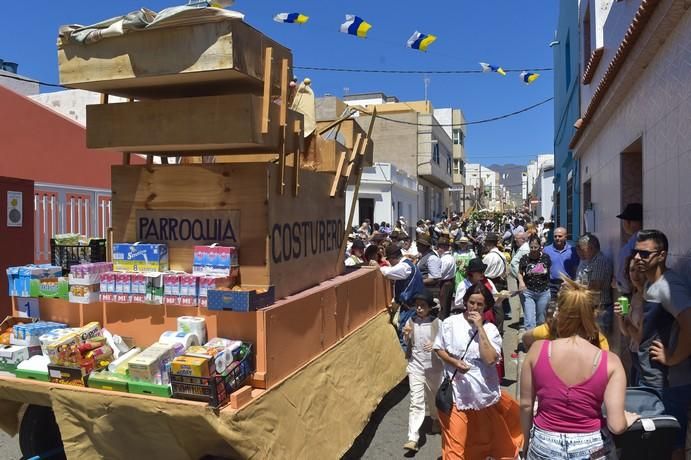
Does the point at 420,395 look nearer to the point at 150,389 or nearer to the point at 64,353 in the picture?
the point at 150,389

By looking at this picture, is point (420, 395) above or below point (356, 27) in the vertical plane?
below

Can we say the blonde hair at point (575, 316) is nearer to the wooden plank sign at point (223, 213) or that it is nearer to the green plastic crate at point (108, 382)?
the wooden plank sign at point (223, 213)

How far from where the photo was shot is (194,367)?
120 inches

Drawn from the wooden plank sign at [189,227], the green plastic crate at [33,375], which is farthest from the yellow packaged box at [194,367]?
the green plastic crate at [33,375]

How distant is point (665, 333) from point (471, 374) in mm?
1253

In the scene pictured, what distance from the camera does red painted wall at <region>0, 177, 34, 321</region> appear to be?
687cm

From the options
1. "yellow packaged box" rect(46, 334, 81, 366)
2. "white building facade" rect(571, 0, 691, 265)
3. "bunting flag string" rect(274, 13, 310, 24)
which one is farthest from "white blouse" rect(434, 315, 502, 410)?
"bunting flag string" rect(274, 13, 310, 24)

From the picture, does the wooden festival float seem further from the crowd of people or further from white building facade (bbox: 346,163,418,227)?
white building facade (bbox: 346,163,418,227)

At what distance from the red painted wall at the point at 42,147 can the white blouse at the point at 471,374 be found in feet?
37.2

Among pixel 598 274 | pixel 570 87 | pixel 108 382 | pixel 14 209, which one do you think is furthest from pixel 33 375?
pixel 570 87

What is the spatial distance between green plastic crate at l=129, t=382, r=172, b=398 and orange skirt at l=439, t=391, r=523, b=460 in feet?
6.43

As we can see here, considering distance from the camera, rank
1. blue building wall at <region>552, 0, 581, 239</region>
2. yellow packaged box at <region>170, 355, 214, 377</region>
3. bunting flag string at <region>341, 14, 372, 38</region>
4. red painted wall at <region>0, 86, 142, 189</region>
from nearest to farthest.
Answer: yellow packaged box at <region>170, 355, 214, 377</region> → bunting flag string at <region>341, 14, 372, 38</region> → red painted wall at <region>0, 86, 142, 189</region> → blue building wall at <region>552, 0, 581, 239</region>

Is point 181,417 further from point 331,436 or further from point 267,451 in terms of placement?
point 331,436

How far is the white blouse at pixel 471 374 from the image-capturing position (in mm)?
3807
